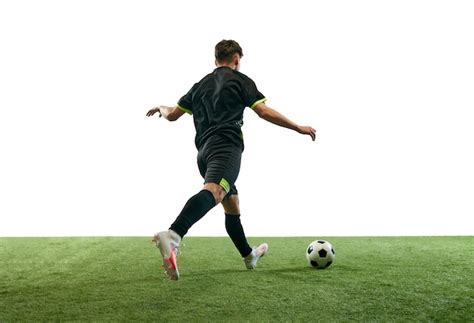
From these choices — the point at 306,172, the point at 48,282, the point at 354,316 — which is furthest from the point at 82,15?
the point at 354,316

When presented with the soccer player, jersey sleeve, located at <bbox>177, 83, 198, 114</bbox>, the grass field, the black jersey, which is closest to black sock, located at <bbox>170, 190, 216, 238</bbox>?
the soccer player

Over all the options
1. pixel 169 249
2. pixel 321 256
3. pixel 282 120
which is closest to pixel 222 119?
pixel 282 120

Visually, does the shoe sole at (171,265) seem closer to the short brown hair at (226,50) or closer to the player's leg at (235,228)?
the player's leg at (235,228)

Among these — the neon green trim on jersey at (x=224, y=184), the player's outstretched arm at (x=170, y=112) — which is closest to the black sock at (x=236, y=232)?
the neon green trim on jersey at (x=224, y=184)

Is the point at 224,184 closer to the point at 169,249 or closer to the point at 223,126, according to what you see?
the point at 223,126

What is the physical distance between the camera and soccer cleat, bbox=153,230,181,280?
2469 millimetres

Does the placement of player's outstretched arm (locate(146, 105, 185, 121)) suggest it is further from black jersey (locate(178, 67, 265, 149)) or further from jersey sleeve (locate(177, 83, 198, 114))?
black jersey (locate(178, 67, 265, 149))

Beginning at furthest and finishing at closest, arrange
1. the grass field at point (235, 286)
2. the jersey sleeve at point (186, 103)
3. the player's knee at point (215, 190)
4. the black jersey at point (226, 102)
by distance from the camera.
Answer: the jersey sleeve at point (186, 103)
the black jersey at point (226, 102)
the player's knee at point (215, 190)
the grass field at point (235, 286)

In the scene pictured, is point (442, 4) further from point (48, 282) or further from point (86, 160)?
point (48, 282)

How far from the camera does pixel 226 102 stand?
3098 millimetres

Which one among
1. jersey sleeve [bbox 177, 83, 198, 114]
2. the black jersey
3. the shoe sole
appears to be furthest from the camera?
jersey sleeve [bbox 177, 83, 198, 114]

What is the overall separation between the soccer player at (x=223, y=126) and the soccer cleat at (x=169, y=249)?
109 mm

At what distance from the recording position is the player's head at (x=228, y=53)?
3236mm

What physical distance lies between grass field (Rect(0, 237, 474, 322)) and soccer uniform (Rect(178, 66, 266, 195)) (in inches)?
23.2
